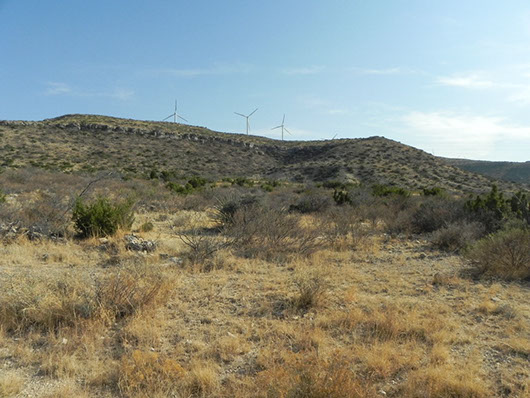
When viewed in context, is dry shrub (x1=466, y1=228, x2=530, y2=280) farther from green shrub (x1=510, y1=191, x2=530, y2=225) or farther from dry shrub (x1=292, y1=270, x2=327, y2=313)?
dry shrub (x1=292, y1=270, x2=327, y2=313)

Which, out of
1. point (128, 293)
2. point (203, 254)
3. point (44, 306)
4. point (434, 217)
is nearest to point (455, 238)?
point (434, 217)

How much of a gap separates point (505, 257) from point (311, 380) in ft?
21.5

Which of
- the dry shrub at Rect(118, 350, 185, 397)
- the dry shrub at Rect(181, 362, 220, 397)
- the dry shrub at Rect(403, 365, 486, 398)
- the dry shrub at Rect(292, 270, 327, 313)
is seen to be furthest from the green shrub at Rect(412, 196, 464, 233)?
the dry shrub at Rect(118, 350, 185, 397)

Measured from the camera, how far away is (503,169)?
81938 millimetres

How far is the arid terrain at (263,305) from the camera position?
354 cm

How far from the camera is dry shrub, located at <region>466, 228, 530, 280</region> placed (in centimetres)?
740

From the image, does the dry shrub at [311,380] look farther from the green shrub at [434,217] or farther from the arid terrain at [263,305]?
the green shrub at [434,217]

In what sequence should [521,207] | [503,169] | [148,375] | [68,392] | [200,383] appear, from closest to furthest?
[68,392], [200,383], [148,375], [521,207], [503,169]

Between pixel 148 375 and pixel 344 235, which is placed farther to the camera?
pixel 344 235

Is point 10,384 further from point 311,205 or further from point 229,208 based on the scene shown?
point 311,205

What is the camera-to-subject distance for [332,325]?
491 cm

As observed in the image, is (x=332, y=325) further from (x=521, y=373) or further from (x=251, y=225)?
(x=251, y=225)

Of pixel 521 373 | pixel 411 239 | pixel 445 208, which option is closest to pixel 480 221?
pixel 445 208

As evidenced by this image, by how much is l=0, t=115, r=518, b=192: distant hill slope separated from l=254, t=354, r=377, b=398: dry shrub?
33974 millimetres
